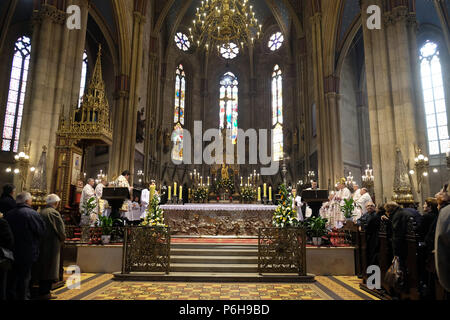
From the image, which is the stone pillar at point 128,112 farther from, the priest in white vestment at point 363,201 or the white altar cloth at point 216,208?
the priest in white vestment at point 363,201

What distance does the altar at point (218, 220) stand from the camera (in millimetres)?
9789

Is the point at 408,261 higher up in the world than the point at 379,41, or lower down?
lower down

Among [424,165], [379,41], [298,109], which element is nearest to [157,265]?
[424,165]

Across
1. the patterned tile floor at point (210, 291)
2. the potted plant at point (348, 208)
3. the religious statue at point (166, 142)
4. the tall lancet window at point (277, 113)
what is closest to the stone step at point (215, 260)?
the patterned tile floor at point (210, 291)

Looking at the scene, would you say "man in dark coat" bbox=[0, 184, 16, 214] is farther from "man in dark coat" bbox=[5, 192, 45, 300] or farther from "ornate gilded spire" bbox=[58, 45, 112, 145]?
"ornate gilded spire" bbox=[58, 45, 112, 145]

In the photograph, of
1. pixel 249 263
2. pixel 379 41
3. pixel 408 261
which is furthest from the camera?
pixel 379 41

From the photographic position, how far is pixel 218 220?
9.84 m

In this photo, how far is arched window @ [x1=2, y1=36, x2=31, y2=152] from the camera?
687 inches

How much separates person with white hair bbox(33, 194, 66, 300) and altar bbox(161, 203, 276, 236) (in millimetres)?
5019

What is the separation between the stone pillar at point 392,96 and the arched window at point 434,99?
927cm
